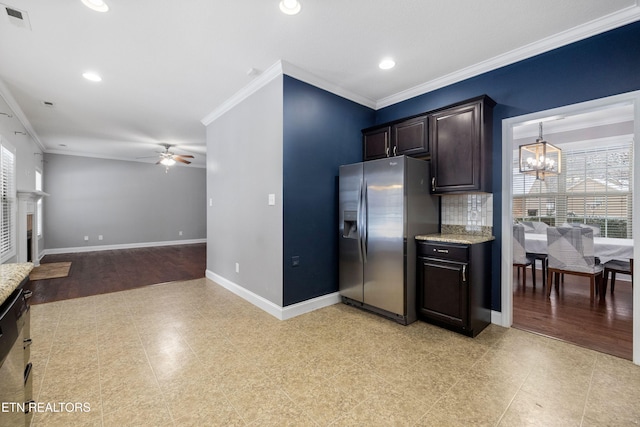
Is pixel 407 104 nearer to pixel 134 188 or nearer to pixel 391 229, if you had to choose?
pixel 391 229

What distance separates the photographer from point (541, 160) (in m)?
4.31

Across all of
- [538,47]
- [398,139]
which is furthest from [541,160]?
[398,139]

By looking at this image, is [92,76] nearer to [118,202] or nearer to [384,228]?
[384,228]

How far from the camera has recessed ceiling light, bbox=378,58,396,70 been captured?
9.71ft

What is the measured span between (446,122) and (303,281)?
2.39 metres

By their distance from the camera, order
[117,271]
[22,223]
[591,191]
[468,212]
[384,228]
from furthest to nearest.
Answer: [117,271]
[591,191]
[22,223]
[468,212]
[384,228]

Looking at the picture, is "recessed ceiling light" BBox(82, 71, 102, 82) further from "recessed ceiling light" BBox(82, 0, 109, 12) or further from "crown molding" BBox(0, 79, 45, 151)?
"recessed ceiling light" BBox(82, 0, 109, 12)

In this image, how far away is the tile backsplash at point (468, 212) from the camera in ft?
10.1

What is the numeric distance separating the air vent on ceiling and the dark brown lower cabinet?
4024mm

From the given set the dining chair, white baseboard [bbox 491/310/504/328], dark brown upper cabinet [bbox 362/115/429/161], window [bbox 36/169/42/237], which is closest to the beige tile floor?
white baseboard [bbox 491/310/504/328]

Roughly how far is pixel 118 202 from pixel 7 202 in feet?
12.8

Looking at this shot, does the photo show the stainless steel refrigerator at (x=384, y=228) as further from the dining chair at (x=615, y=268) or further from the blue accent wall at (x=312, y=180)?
the dining chair at (x=615, y=268)

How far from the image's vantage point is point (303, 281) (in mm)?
3275

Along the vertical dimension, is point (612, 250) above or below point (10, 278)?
below
